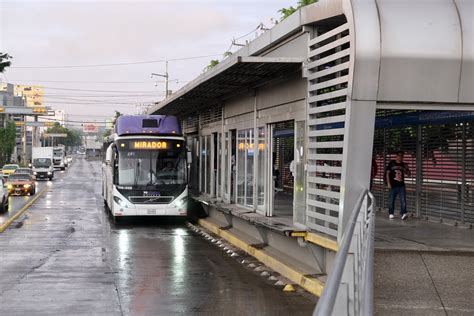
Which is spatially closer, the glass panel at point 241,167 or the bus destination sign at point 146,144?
the glass panel at point 241,167

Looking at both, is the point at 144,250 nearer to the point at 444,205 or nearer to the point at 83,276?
the point at 83,276

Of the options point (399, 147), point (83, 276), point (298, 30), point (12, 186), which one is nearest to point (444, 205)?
point (399, 147)

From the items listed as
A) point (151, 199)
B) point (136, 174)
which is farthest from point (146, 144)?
point (151, 199)

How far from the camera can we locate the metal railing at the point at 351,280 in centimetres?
264

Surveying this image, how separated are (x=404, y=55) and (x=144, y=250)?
8.34 metres

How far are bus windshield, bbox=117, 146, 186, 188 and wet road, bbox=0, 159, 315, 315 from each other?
2.08m

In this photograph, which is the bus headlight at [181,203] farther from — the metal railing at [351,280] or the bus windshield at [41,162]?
the bus windshield at [41,162]

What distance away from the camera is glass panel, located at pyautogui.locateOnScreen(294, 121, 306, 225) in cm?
1257

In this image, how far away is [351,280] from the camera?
4.55 m

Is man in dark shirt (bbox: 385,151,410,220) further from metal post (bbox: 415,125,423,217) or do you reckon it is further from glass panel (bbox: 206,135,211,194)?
glass panel (bbox: 206,135,211,194)

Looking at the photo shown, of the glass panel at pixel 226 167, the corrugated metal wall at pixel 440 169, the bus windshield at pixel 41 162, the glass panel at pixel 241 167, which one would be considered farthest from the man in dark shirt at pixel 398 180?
the bus windshield at pixel 41 162

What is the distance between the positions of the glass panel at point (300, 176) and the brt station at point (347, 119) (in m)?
0.02

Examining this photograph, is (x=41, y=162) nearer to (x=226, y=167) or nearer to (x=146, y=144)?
(x=146, y=144)

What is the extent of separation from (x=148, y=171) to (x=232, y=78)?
7.52m
